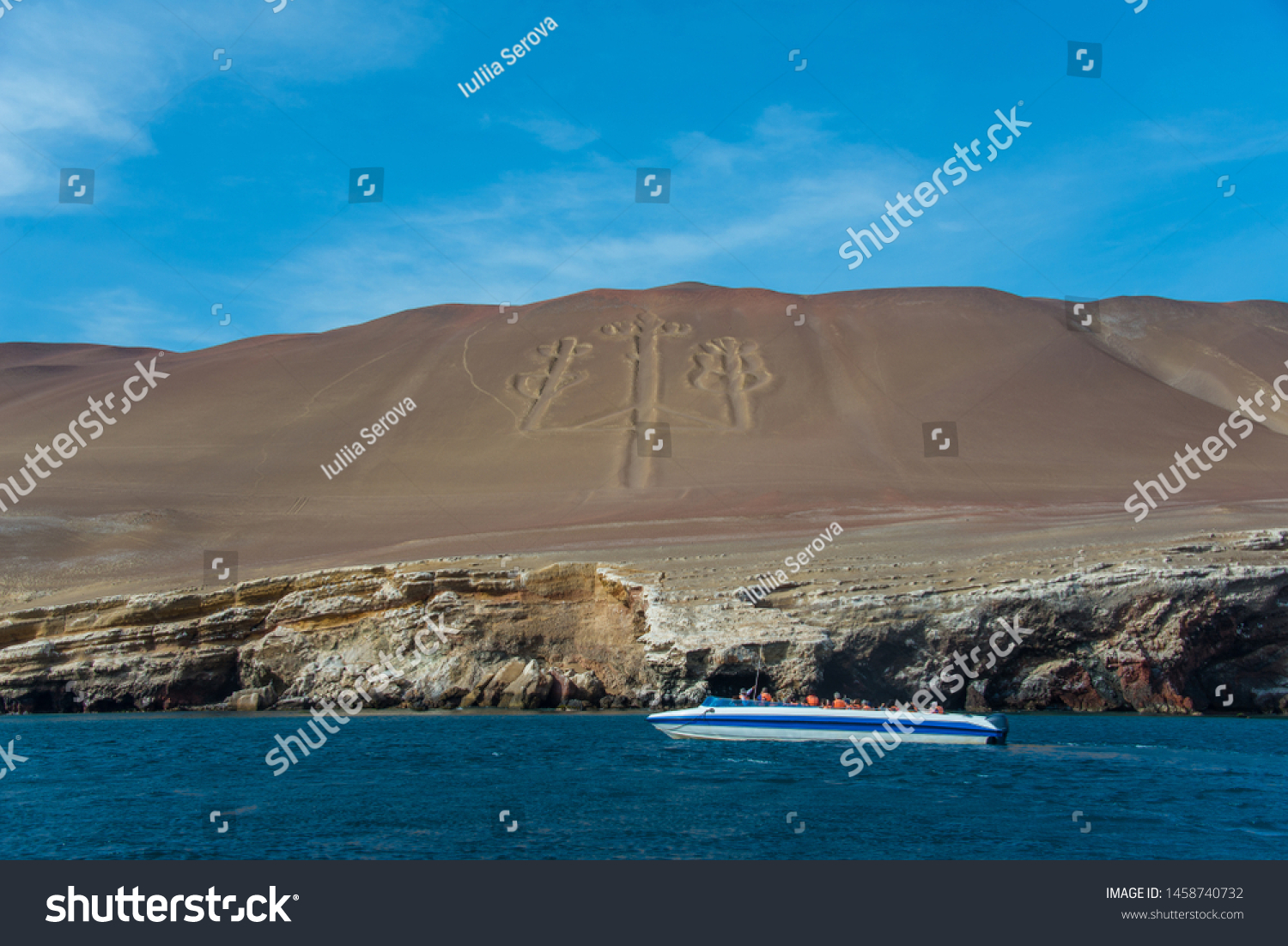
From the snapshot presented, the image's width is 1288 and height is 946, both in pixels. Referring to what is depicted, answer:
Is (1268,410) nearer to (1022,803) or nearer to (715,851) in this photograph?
(1022,803)

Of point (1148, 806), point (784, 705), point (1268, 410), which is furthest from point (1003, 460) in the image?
point (1148, 806)

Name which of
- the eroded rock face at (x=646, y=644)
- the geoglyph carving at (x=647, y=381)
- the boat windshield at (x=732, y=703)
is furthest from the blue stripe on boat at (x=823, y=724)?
the geoglyph carving at (x=647, y=381)

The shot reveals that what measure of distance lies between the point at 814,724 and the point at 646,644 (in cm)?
969

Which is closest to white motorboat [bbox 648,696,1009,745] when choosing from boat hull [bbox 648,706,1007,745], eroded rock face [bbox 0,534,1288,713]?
boat hull [bbox 648,706,1007,745]

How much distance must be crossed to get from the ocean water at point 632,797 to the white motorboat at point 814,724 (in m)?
0.48

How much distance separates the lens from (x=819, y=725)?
28734 mm

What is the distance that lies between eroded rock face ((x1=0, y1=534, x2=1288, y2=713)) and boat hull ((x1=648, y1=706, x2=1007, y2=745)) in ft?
15.9

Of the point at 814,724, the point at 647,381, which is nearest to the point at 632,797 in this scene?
the point at 814,724

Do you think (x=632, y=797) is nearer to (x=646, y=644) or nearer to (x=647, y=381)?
(x=646, y=644)

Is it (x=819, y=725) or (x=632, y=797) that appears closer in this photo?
(x=632, y=797)

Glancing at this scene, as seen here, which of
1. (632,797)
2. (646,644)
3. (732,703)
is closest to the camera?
(632,797)

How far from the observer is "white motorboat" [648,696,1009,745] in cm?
2792

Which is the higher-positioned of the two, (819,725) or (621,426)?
(621,426)

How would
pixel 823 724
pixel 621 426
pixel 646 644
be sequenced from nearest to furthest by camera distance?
1. pixel 823 724
2. pixel 646 644
3. pixel 621 426
